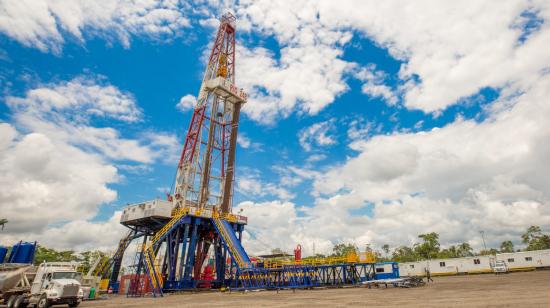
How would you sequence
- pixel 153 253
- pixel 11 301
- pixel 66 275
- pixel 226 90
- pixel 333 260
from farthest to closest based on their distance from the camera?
pixel 226 90
pixel 153 253
pixel 333 260
pixel 66 275
pixel 11 301

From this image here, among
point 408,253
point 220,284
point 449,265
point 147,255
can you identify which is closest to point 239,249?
point 220,284

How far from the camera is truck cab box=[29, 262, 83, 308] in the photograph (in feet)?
56.5

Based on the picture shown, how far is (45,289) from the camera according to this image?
1781 cm

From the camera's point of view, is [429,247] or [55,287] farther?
[429,247]

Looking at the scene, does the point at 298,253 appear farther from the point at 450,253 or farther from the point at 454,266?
the point at 450,253

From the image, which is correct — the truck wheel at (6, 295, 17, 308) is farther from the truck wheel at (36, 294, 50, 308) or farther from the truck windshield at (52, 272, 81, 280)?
the truck windshield at (52, 272, 81, 280)

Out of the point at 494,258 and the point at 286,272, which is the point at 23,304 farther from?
the point at 494,258

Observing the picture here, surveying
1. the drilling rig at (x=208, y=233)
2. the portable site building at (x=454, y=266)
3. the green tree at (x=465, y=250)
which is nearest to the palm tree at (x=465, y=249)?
the green tree at (x=465, y=250)

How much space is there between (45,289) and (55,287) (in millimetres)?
804

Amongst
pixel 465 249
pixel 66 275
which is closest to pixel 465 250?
pixel 465 249

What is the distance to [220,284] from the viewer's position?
3725 cm

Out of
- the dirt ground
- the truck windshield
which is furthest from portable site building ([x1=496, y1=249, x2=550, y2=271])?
the truck windshield

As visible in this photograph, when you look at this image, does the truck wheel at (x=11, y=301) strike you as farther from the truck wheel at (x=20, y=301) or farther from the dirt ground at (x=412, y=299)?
the dirt ground at (x=412, y=299)

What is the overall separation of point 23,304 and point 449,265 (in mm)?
55139
